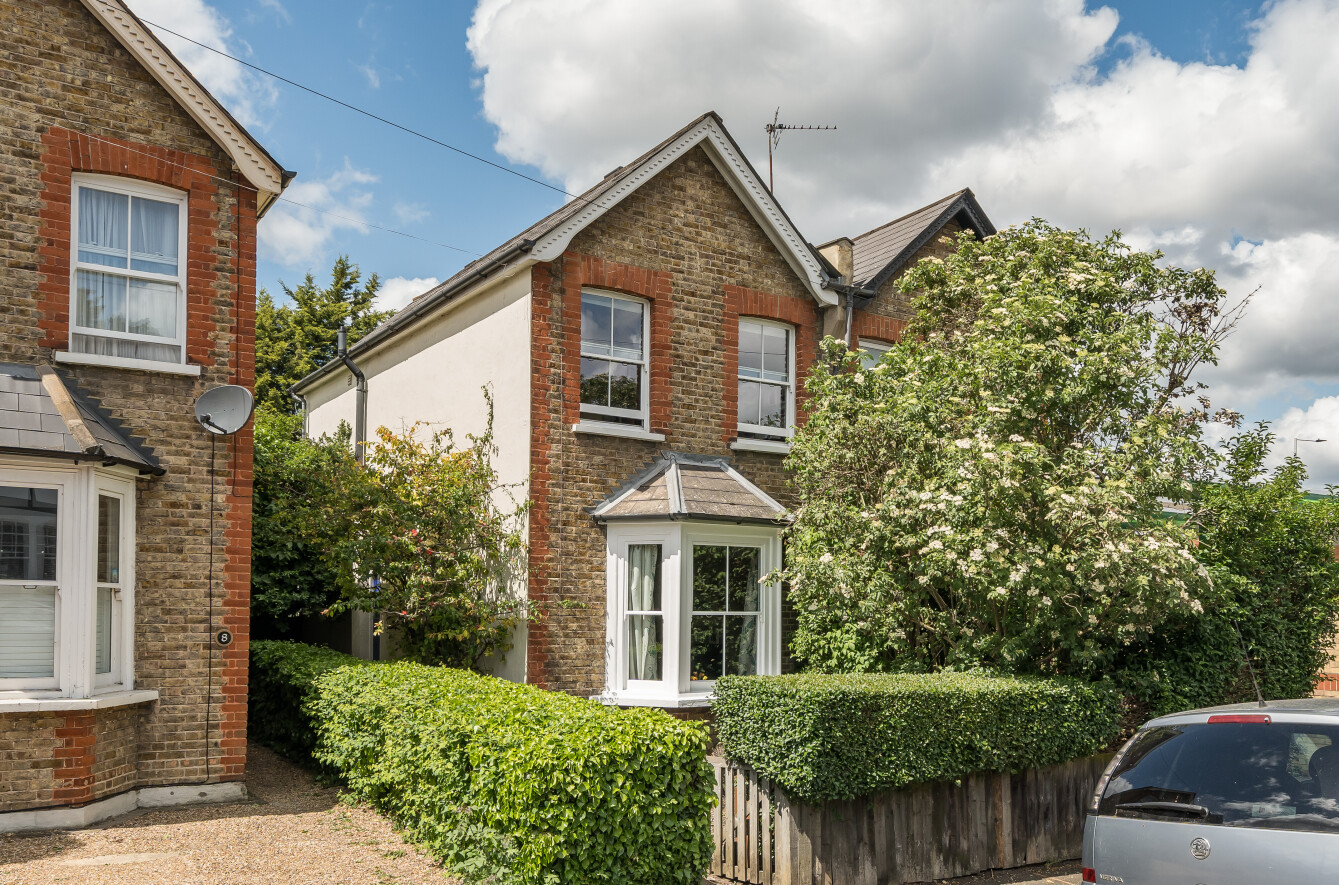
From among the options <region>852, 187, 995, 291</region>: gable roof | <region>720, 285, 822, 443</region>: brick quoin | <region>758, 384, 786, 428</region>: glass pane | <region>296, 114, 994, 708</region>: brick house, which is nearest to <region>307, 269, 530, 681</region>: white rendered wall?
<region>296, 114, 994, 708</region>: brick house

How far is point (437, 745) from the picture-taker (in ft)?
27.9

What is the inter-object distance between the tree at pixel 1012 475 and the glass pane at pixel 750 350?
4.66 ft

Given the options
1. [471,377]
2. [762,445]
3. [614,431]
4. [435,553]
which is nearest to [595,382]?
[614,431]

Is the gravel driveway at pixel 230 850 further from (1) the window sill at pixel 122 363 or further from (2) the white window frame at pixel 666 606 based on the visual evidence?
(1) the window sill at pixel 122 363

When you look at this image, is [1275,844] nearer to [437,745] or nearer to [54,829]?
[437,745]

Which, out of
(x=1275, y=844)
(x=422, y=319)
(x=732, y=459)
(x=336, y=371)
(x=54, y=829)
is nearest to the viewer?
(x=1275, y=844)

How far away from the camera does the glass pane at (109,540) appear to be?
10.1m

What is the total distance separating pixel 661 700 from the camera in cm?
1272

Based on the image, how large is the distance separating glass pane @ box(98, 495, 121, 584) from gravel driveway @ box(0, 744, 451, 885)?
234 cm

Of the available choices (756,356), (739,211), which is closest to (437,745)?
(756,356)

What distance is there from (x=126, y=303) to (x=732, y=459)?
7.69m

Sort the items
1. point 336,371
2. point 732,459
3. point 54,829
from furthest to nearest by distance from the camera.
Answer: point 336,371 → point 732,459 → point 54,829

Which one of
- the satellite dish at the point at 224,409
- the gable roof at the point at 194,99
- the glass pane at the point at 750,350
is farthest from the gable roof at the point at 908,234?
the satellite dish at the point at 224,409

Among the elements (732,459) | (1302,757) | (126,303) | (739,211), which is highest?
(739,211)
